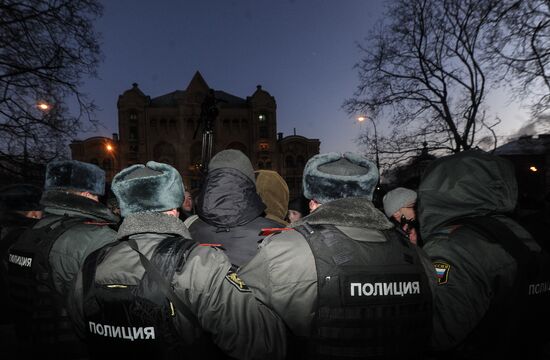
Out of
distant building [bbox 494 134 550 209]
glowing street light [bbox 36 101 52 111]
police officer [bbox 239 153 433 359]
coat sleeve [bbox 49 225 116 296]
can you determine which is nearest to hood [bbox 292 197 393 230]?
police officer [bbox 239 153 433 359]

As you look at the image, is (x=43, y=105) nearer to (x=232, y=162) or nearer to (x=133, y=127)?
(x=232, y=162)

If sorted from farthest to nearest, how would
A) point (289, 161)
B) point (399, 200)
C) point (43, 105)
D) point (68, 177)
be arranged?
point (289, 161) < point (43, 105) < point (399, 200) < point (68, 177)

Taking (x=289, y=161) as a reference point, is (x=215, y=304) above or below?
below

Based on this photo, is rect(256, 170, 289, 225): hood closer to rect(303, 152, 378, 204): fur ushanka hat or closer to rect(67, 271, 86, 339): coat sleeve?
rect(303, 152, 378, 204): fur ushanka hat

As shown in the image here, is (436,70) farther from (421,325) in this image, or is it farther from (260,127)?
(260,127)

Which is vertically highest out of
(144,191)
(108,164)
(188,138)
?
(188,138)

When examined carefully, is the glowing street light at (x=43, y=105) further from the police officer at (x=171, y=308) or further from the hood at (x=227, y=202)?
the police officer at (x=171, y=308)

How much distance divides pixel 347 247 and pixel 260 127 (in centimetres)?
3914

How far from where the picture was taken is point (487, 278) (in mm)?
1994

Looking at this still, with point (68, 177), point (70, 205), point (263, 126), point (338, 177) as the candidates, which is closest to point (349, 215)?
point (338, 177)

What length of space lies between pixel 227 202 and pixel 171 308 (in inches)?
42.0

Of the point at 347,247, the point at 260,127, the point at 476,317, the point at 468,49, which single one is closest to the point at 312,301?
the point at 347,247

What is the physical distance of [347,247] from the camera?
6.02ft

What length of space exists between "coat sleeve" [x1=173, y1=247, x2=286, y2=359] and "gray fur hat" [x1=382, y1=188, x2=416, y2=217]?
3168 millimetres
